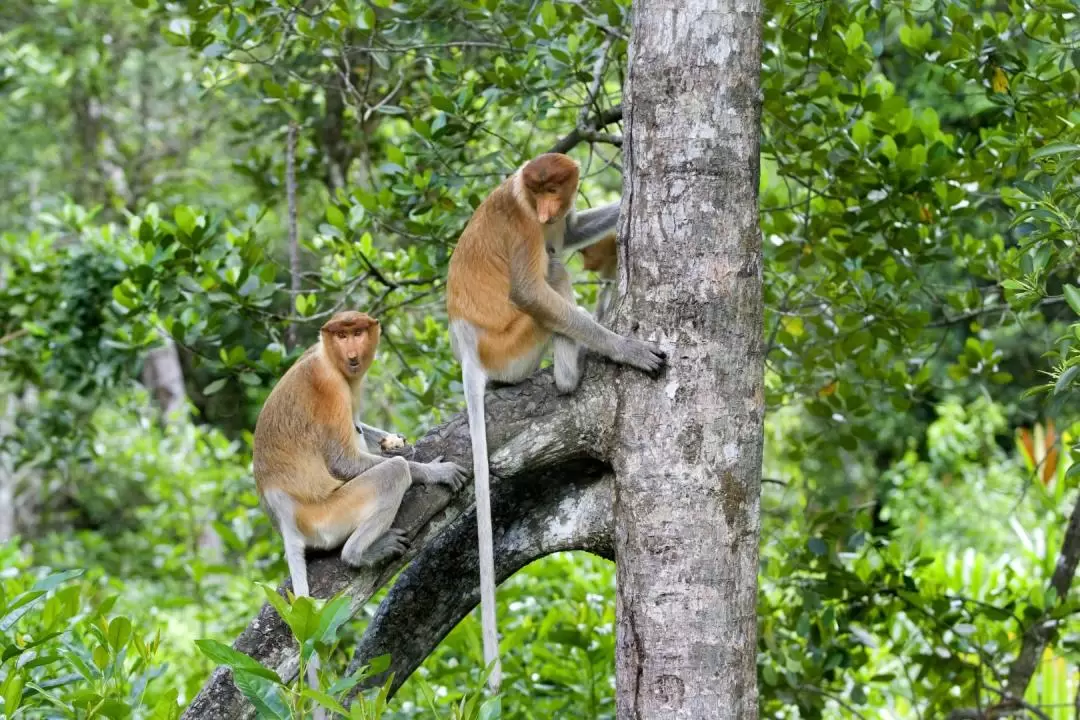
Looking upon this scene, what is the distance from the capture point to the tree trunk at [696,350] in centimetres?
230

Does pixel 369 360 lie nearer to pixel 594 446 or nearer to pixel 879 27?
pixel 594 446

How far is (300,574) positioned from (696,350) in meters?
1.05

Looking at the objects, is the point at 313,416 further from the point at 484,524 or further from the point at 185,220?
the point at 185,220

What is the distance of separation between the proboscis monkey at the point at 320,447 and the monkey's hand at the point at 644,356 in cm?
72

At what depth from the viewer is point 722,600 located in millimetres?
2291

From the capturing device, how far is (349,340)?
3.00 metres

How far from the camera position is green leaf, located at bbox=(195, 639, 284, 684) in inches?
72.4

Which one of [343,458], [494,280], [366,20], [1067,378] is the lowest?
[343,458]

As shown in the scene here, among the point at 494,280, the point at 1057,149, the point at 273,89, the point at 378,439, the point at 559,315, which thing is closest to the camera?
the point at 1057,149

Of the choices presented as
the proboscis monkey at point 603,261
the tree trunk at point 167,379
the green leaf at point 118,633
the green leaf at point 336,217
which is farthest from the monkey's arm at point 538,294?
the tree trunk at point 167,379

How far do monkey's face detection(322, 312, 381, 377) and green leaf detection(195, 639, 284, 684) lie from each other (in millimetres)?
1215

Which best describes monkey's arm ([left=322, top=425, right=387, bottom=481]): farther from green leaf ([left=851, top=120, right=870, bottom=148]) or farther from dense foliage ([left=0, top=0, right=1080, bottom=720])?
green leaf ([left=851, top=120, right=870, bottom=148])

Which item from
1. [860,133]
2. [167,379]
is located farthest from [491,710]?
[167,379]

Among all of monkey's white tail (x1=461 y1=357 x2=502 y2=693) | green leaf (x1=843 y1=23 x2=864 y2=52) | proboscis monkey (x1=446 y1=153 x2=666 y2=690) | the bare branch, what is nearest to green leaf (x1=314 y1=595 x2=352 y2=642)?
monkey's white tail (x1=461 y1=357 x2=502 y2=693)
